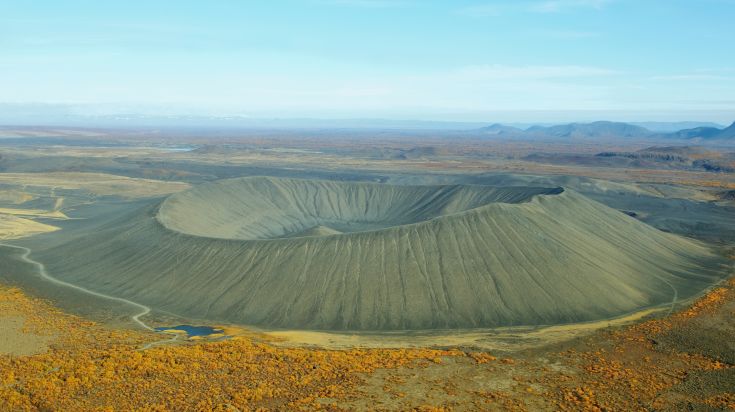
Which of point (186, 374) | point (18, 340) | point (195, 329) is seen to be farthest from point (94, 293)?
point (186, 374)

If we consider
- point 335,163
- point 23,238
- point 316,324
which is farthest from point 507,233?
point 335,163

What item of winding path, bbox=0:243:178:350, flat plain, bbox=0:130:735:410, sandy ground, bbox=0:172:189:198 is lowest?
winding path, bbox=0:243:178:350

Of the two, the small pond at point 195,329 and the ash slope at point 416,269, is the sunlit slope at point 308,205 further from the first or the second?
the small pond at point 195,329

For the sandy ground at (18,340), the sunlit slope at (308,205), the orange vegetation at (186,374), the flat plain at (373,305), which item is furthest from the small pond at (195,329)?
the sunlit slope at (308,205)

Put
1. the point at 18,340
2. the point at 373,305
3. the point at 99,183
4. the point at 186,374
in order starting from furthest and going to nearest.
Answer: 1. the point at 99,183
2. the point at 373,305
3. the point at 18,340
4. the point at 186,374

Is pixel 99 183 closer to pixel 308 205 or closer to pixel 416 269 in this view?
pixel 308 205

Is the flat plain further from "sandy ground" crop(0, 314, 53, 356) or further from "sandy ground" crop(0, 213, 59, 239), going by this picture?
"sandy ground" crop(0, 213, 59, 239)

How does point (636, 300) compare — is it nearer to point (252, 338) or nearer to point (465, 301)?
point (465, 301)

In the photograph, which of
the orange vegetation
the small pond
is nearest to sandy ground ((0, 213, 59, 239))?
the small pond
